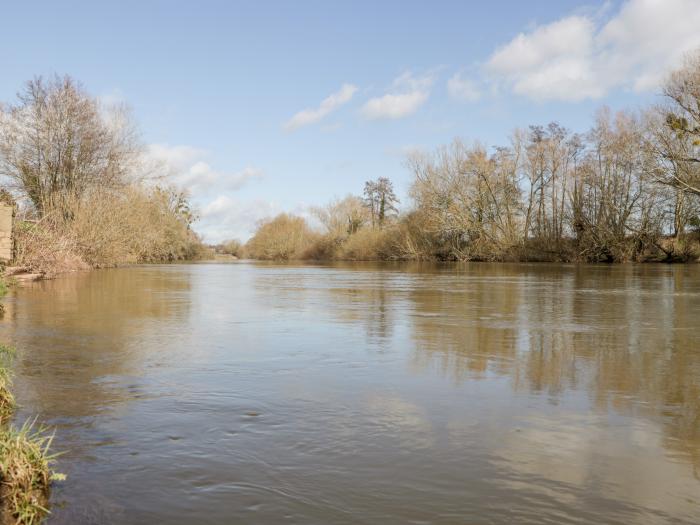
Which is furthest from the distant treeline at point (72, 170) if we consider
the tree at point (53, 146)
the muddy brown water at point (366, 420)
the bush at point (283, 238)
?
the bush at point (283, 238)

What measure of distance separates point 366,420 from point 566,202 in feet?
164

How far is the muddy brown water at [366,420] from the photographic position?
3.05m

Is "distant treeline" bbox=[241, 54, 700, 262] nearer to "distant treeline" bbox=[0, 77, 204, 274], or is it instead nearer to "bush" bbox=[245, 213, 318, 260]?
"bush" bbox=[245, 213, 318, 260]

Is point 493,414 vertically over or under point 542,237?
under

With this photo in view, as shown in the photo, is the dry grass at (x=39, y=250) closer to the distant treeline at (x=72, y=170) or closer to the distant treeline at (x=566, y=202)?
the distant treeline at (x=72, y=170)

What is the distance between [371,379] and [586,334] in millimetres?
4395

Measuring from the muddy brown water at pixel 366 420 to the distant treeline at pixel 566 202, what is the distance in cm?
3096

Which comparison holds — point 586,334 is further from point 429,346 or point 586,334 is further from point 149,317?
point 149,317

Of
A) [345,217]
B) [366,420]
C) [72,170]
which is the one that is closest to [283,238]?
[345,217]

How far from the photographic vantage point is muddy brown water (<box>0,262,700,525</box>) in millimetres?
3047

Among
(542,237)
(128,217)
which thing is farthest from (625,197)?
(128,217)

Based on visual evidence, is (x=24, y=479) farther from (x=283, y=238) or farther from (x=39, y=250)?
(x=283, y=238)

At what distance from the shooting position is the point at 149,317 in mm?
10633

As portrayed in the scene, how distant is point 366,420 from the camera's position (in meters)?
4.43
